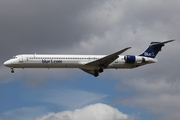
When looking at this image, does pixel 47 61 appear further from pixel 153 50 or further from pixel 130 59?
pixel 153 50

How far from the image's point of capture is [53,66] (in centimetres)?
4281

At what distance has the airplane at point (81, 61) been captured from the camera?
42156 mm

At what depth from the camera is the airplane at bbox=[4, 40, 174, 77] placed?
42.2 m

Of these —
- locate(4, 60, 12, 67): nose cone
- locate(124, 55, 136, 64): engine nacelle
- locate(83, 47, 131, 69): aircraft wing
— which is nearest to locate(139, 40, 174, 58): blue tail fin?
locate(124, 55, 136, 64): engine nacelle

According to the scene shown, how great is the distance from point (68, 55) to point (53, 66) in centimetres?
290

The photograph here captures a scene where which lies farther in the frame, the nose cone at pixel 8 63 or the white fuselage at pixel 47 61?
the nose cone at pixel 8 63

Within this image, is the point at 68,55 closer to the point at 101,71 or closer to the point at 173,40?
the point at 101,71

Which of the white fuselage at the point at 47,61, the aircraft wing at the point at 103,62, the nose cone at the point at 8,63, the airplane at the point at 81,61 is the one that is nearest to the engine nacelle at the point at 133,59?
the airplane at the point at 81,61

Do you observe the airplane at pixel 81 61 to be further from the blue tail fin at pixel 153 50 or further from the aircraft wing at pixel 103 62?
the blue tail fin at pixel 153 50

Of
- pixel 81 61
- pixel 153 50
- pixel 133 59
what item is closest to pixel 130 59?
pixel 133 59

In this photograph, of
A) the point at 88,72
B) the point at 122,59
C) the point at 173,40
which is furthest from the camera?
the point at 88,72

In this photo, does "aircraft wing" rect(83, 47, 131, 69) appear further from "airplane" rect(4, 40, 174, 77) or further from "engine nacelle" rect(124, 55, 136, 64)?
"engine nacelle" rect(124, 55, 136, 64)

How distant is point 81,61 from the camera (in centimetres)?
4369

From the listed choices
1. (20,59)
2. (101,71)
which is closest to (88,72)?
(101,71)
